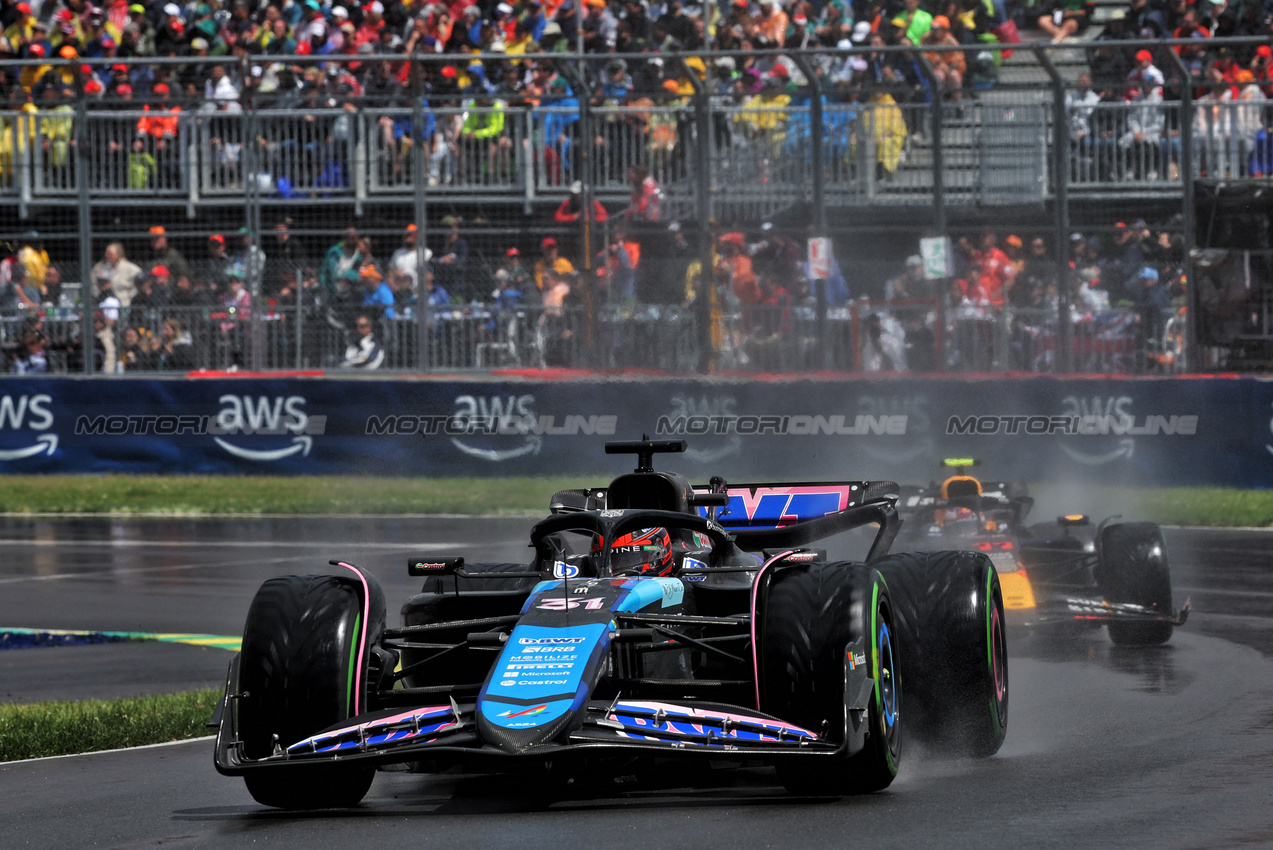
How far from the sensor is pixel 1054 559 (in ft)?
34.6

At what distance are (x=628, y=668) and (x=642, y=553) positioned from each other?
1036 millimetres

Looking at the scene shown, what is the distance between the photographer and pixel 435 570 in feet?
22.5

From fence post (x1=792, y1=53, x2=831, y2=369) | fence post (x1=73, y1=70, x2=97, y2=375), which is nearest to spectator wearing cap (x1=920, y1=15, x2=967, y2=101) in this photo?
fence post (x1=792, y1=53, x2=831, y2=369)

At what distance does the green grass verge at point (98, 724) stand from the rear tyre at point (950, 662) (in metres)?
3.51

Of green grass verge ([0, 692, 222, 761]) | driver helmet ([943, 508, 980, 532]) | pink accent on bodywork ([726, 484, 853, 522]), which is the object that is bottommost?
green grass verge ([0, 692, 222, 761])

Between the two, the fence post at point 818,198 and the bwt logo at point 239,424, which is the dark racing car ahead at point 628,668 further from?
the bwt logo at point 239,424

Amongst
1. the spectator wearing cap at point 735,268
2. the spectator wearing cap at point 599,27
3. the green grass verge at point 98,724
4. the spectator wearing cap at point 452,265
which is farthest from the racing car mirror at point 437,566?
the spectator wearing cap at point 599,27

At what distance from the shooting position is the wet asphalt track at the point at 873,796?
517 centimetres

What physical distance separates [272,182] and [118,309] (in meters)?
2.27

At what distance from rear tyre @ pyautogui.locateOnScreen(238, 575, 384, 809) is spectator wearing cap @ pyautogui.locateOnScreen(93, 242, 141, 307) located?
45.3 feet

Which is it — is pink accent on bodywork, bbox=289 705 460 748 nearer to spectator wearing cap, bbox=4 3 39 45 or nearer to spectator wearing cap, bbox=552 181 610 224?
spectator wearing cap, bbox=552 181 610 224

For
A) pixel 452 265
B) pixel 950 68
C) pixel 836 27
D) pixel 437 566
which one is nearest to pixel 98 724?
pixel 437 566

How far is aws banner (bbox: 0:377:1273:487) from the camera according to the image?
57.0ft

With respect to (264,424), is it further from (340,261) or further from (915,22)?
(915,22)
